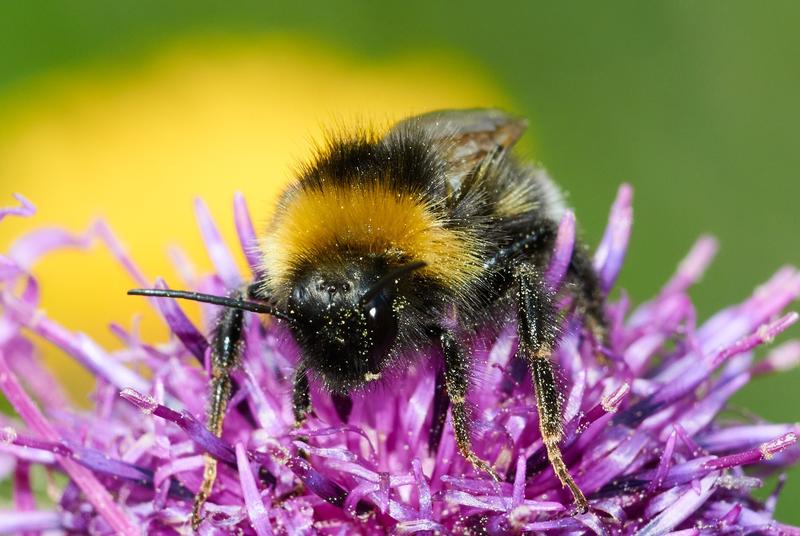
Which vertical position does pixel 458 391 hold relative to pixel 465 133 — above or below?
below

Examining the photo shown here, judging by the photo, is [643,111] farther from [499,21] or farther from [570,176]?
[499,21]

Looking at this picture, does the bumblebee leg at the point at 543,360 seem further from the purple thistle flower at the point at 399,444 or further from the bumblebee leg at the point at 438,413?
the bumblebee leg at the point at 438,413

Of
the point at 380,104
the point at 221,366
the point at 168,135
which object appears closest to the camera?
the point at 221,366

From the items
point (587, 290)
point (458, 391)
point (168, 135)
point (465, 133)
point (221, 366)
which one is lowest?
point (458, 391)

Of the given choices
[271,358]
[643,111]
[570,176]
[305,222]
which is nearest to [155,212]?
[570,176]

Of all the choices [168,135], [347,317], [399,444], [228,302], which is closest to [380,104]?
[168,135]

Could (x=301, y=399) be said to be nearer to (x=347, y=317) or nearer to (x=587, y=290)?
(x=347, y=317)

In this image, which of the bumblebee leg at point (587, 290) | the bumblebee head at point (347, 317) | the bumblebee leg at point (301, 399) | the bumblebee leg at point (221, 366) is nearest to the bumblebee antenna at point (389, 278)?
the bumblebee head at point (347, 317)
